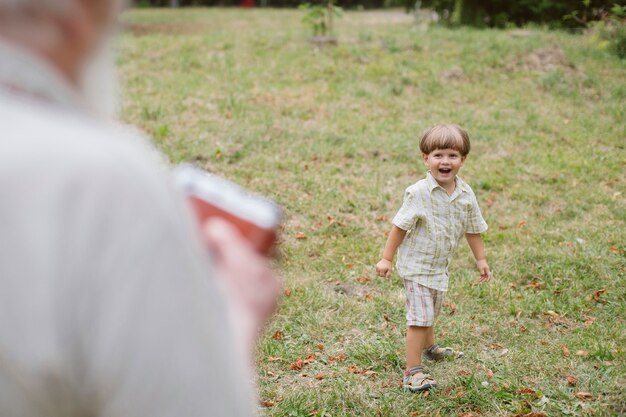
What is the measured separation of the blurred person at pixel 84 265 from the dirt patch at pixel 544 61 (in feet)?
36.0

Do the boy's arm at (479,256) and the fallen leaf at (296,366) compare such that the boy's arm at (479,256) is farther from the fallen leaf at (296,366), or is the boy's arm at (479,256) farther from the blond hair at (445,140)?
the fallen leaf at (296,366)

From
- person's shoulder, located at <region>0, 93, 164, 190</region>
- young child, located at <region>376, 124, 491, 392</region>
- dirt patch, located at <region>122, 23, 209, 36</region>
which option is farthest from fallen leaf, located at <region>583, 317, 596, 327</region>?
dirt patch, located at <region>122, 23, 209, 36</region>

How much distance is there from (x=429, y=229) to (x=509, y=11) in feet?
49.7

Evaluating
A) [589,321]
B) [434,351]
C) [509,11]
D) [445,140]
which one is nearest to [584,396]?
[434,351]

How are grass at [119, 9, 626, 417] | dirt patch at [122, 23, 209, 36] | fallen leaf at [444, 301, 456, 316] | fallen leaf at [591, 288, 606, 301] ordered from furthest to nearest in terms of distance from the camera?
1. dirt patch at [122, 23, 209, 36]
2. fallen leaf at [591, 288, 606, 301]
3. fallen leaf at [444, 301, 456, 316]
4. grass at [119, 9, 626, 417]

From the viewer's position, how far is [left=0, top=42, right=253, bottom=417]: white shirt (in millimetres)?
733

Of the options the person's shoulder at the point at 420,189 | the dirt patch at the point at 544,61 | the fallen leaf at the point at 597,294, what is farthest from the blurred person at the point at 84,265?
the dirt patch at the point at 544,61

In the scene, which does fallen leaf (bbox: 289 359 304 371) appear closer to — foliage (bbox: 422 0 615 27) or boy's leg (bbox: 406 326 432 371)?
boy's leg (bbox: 406 326 432 371)

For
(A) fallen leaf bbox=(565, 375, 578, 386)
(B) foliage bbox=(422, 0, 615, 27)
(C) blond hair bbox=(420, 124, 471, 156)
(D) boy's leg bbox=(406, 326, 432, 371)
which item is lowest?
(A) fallen leaf bbox=(565, 375, 578, 386)

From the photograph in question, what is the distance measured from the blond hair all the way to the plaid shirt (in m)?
0.16

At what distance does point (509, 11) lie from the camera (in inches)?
682

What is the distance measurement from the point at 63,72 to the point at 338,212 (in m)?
5.39

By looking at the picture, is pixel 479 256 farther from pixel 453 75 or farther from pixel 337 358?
pixel 453 75

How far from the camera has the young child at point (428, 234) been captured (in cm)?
369
